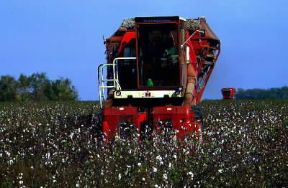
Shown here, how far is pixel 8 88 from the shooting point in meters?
101

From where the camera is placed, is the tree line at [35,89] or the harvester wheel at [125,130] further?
the tree line at [35,89]

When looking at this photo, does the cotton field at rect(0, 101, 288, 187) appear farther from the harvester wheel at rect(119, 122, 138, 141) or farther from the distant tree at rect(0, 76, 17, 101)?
the distant tree at rect(0, 76, 17, 101)

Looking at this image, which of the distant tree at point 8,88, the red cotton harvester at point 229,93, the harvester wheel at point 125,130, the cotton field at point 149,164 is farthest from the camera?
the distant tree at point 8,88

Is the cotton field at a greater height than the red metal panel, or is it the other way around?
the red metal panel

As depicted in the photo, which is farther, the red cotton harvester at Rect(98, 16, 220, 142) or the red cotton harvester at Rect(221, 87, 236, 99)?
the red cotton harvester at Rect(221, 87, 236, 99)

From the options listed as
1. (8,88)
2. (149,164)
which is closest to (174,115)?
(149,164)

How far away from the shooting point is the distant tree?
98250 mm

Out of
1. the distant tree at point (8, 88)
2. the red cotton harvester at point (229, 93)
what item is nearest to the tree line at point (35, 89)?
the distant tree at point (8, 88)

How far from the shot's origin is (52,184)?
9680mm

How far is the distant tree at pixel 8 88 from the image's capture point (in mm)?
98250

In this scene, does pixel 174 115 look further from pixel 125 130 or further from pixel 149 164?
pixel 149 164

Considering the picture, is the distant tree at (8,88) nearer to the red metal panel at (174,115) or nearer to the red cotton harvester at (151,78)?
the red cotton harvester at (151,78)

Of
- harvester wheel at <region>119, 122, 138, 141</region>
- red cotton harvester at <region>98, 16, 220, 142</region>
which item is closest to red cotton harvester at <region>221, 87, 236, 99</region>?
red cotton harvester at <region>98, 16, 220, 142</region>

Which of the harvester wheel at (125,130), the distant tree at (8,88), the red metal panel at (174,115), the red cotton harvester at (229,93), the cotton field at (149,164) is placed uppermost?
the distant tree at (8,88)
